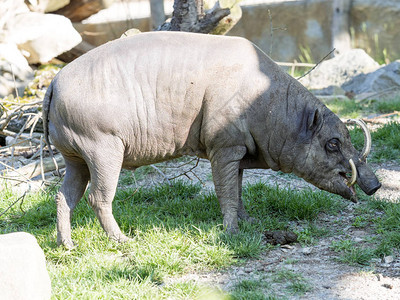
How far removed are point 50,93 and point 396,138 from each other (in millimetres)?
4546

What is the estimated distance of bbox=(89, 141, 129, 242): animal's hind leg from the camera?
4.83 metres

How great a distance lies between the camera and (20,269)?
11.4 ft

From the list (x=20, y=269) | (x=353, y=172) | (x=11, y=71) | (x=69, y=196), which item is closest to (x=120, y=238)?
(x=69, y=196)

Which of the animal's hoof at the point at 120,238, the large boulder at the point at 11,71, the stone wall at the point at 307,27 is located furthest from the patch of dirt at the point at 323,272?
the stone wall at the point at 307,27

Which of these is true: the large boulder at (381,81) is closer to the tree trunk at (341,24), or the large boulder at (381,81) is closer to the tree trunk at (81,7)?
the tree trunk at (341,24)

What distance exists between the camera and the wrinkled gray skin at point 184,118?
4.81m

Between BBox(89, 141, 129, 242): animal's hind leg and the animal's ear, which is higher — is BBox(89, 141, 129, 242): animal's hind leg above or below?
below

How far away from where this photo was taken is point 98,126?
4758mm

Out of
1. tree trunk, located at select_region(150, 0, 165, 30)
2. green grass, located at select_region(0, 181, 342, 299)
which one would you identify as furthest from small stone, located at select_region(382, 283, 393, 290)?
tree trunk, located at select_region(150, 0, 165, 30)

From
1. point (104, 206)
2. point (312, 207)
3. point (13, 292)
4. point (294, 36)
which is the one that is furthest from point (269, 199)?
point (294, 36)

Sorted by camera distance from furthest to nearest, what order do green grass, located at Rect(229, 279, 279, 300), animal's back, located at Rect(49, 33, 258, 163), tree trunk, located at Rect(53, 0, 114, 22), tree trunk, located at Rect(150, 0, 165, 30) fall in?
tree trunk, located at Rect(150, 0, 165, 30)
tree trunk, located at Rect(53, 0, 114, 22)
animal's back, located at Rect(49, 33, 258, 163)
green grass, located at Rect(229, 279, 279, 300)

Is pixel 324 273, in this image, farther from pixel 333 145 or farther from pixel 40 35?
pixel 40 35

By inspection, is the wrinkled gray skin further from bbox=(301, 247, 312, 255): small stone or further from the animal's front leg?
bbox=(301, 247, 312, 255): small stone

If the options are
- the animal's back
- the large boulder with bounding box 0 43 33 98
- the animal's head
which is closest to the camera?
the animal's back
